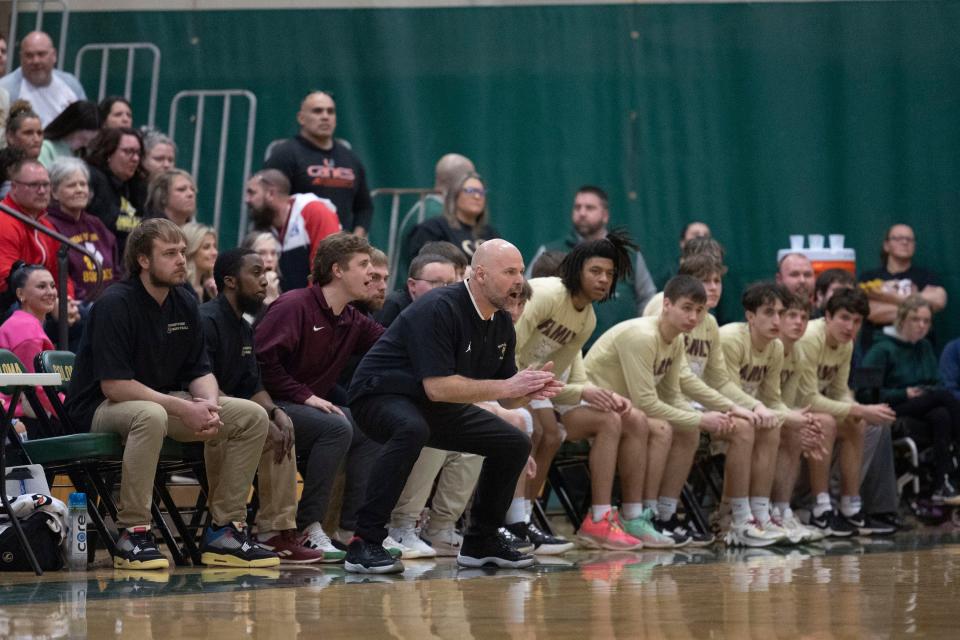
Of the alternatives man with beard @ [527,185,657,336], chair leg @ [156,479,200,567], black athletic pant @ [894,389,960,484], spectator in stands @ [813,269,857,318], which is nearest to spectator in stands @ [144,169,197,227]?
chair leg @ [156,479,200,567]

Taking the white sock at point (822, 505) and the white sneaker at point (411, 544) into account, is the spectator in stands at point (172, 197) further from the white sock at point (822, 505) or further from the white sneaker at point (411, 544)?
the white sock at point (822, 505)

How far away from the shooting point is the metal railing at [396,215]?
35.6ft

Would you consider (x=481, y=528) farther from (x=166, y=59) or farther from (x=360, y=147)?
(x=166, y=59)

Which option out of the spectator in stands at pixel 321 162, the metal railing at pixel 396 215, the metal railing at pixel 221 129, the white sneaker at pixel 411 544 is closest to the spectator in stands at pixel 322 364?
the white sneaker at pixel 411 544

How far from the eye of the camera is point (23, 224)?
7832mm

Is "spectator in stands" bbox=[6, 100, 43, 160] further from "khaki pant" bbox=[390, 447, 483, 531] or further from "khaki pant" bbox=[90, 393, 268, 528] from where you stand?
"khaki pant" bbox=[390, 447, 483, 531]

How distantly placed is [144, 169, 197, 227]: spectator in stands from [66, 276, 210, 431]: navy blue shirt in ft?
6.27

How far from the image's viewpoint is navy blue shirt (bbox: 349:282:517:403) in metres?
6.22

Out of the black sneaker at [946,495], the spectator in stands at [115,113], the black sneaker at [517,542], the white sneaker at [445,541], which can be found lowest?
the black sneaker at [946,495]

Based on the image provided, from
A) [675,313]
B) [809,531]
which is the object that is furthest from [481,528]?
[809,531]

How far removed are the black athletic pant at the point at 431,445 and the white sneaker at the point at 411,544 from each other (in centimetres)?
64

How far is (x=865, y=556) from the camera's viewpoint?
7.32 meters

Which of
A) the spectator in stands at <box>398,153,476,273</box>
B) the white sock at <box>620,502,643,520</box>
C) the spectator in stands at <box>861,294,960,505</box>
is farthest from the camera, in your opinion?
the spectator in stands at <box>861,294,960,505</box>

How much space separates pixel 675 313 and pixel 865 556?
1.62 m
